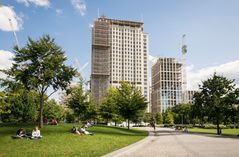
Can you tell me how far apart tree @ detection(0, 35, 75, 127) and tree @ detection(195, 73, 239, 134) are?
1039 inches

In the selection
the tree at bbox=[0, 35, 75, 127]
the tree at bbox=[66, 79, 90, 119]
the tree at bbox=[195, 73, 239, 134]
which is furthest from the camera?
the tree at bbox=[66, 79, 90, 119]

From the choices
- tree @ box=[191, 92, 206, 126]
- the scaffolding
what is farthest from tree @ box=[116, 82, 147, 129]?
the scaffolding

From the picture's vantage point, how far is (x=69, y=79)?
113 ft

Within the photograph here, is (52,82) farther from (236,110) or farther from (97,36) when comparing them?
(97,36)

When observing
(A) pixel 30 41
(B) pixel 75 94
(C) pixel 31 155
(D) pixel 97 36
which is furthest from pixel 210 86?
(D) pixel 97 36

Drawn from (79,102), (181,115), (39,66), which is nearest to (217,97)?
(79,102)

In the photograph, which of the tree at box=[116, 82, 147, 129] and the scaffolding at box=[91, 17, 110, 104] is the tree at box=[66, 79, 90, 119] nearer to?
the tree at box=[116, 82, 147, 129]

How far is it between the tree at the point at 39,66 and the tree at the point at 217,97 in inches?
1039

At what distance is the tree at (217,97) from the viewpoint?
47.6m

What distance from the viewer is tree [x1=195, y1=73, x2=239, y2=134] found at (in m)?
47.6

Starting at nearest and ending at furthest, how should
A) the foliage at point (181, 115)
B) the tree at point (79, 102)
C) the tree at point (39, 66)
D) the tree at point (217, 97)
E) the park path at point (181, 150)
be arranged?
the park path at point (181, 150) → the tree at point (39, 66) → the tree at point (217, 97) → the tree at point (79, 102) → the foliage at point (181, 115)

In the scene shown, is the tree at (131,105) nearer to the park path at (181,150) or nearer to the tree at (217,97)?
the tree at (217,97)

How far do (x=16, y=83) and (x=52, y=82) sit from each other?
408 centimetres

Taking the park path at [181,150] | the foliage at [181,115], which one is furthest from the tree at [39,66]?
the foliage at [181,115]
